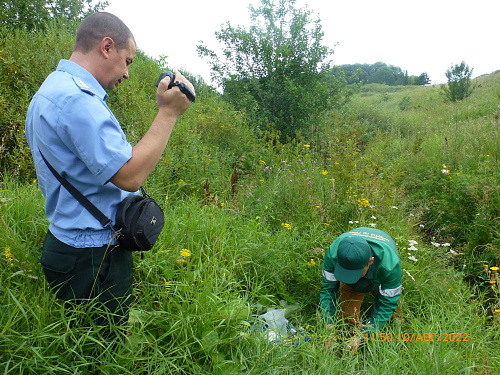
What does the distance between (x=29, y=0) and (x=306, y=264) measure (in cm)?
814

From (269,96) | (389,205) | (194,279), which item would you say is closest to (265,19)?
(269,96)

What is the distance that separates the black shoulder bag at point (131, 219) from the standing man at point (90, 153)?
1.2 inches

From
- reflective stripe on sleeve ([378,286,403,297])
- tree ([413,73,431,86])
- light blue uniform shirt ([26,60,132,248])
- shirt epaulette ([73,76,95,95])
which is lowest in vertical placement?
reflective stripe on sleeve ([378,286,403,297])

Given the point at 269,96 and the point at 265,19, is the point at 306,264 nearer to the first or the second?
the point at 269,96

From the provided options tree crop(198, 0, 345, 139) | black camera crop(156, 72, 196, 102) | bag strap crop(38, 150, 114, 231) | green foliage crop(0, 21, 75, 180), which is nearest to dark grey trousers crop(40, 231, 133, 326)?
bag strap crop(38, 150, 114, 231)

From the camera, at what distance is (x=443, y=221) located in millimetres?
4402

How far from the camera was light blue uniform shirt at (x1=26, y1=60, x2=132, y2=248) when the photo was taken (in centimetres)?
119

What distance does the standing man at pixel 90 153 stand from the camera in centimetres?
120

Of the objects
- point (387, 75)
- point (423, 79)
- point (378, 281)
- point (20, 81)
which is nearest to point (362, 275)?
point (378, 281)

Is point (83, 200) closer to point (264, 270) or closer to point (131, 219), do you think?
point (131, 219)

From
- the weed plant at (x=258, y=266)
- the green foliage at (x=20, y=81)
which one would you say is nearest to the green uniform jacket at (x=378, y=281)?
the weed plant at (x=258, y=266)

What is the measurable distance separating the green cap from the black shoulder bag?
1586 millimetres

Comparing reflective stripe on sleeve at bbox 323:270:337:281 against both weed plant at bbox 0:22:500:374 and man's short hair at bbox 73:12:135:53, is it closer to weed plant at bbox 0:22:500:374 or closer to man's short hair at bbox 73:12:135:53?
weed plant at bbox 0:22:500:374

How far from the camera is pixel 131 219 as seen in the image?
1409 mm
